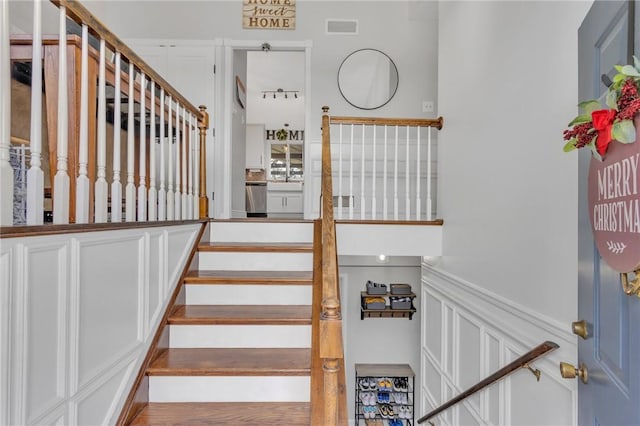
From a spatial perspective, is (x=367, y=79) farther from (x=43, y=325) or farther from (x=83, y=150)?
(x=43, y=325)

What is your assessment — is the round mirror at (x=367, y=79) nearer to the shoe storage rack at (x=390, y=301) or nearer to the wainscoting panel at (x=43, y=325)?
the shoe storage rack at (x=390, y=301)

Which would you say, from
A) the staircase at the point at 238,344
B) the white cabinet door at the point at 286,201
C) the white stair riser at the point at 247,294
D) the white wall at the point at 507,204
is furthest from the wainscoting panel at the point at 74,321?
the white cabinet door at the point at 286,201

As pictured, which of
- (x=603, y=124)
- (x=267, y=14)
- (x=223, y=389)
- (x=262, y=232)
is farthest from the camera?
(x=267, y=14)

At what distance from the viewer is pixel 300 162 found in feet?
28.5

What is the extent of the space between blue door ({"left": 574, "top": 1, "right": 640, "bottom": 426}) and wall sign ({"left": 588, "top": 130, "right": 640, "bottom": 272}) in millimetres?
91

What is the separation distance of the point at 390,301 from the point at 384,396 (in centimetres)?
119

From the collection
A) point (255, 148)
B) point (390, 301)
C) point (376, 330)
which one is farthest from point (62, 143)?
point (255, 148)

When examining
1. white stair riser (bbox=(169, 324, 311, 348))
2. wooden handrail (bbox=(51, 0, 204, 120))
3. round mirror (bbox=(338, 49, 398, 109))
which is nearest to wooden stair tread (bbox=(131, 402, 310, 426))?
white stair riser (bbox=(169, 324, 311, 348))

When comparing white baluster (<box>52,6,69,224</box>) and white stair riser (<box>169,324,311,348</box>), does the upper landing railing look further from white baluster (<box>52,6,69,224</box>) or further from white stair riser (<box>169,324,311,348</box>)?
white stair riser (<box>169,324,311,348</box>)

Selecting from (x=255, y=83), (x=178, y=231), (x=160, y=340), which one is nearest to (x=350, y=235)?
(x=178, y=231)

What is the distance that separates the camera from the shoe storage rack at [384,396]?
4.54 metres

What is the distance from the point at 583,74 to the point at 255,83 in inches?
241

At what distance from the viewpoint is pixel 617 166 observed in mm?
896

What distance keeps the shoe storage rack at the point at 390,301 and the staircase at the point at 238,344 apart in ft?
6.02
